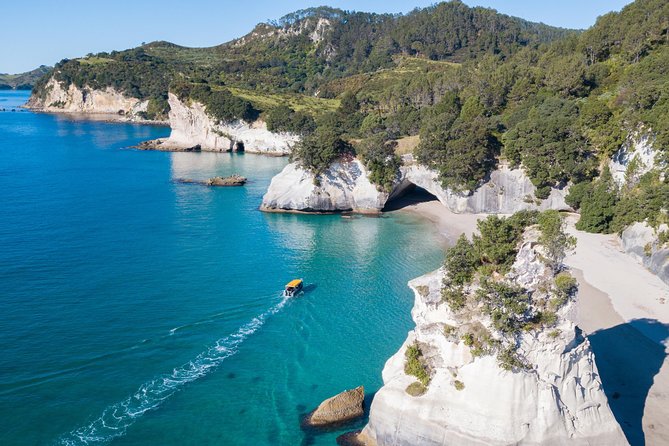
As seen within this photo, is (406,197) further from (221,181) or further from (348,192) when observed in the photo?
(221,181)

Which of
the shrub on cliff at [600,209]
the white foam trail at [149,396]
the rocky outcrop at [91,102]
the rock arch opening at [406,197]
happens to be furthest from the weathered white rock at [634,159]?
the rocky outcrop at [91,102]

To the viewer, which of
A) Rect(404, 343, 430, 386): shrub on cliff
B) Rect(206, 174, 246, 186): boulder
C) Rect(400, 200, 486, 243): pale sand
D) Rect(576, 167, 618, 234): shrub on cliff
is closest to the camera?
Rect(404, 343, 430, 386): shrub on cliff

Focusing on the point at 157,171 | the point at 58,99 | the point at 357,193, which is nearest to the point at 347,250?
the point at 357,193

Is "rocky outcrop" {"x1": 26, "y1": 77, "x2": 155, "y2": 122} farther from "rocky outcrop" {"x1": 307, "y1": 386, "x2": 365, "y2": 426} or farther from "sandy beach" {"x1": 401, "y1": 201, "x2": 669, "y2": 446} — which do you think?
"rocky outcrop" {"x1": 307, "y1": 386, "x2": 365, "y2": 426}

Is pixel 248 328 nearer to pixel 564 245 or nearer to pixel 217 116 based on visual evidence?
pixel 564 245

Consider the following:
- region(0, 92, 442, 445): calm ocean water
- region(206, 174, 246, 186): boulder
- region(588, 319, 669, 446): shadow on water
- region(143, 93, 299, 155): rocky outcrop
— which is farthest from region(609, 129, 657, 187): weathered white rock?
region(143, 93, 299, 155): rocky outcrop

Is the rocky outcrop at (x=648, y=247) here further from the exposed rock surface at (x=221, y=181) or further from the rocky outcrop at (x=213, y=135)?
the rocky outcrop at (x=213, y=135)

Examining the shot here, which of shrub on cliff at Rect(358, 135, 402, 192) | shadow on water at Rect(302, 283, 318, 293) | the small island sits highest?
shrub on cliff at Rect(358, 135, 402, 192)

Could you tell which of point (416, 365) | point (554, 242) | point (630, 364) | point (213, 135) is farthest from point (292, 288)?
point (213, 135)
